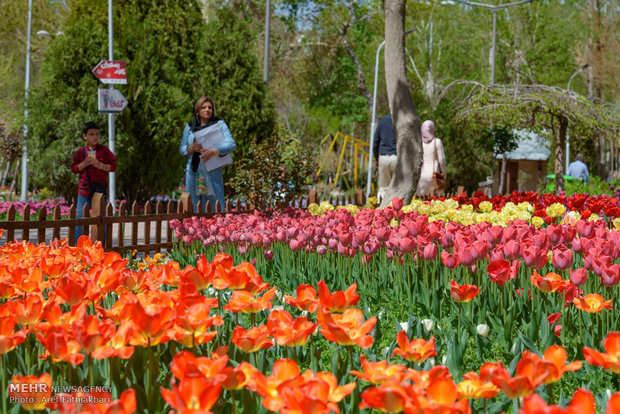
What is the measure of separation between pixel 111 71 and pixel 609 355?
1101 centimetres

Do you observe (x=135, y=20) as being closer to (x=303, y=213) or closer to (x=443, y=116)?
(x=443, y=116)

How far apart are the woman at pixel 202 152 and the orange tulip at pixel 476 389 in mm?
6827

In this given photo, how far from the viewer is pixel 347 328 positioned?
1.84m

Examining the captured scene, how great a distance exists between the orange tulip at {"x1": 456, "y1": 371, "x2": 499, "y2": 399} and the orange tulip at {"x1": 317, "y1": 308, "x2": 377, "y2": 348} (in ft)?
0.87

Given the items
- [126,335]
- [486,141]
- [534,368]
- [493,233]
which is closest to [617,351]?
[534,368]

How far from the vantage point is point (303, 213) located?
23.0 ft

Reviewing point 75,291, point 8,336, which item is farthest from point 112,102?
point 8,336

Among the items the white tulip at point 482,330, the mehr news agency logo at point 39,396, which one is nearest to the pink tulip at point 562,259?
the white tulip at point 482,330

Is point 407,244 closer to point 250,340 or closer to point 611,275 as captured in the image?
point 611,275

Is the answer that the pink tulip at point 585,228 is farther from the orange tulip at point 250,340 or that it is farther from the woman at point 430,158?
the woman at point 430,158

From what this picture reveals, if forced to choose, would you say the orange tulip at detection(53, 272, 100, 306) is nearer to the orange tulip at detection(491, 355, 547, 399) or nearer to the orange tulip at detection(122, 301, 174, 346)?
the orange tulip at detection(122, 301, 174, 346)

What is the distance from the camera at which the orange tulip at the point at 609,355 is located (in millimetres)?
1571

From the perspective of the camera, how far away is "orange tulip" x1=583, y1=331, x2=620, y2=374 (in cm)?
157

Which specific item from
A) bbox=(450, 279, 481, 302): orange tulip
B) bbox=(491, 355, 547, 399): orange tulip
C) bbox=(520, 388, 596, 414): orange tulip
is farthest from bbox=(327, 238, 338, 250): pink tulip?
bbox=(520, 388, 596, 414): orange tulip
